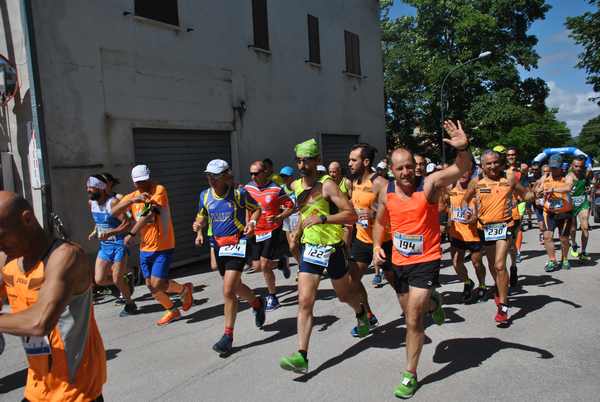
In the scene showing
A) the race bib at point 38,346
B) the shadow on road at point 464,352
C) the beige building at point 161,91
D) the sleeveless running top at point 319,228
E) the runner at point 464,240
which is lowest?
the shadow on road at point 464,352

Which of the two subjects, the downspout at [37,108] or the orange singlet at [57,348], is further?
the downspout at [37,108]

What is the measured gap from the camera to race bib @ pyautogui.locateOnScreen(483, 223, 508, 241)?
18.8ft

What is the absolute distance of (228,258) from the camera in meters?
5.12

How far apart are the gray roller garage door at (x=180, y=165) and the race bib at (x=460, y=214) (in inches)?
234

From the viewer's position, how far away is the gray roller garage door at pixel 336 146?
15.6 meters

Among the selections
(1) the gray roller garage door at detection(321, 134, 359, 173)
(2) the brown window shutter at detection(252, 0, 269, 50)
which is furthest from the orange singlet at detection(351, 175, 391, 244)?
(1) the gray roller garage door at detection(321, 134, 359, 173)

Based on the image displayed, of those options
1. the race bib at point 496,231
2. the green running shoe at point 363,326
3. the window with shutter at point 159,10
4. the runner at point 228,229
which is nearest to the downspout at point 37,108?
the window with shutter at point 159,10

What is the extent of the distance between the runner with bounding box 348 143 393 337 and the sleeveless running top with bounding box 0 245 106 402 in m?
3.29

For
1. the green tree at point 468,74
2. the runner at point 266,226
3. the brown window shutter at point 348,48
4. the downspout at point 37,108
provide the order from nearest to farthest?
the runner at point 266,226, the downspout at point 37,108, the brown window shutter at point 348,48, the green tree at point 468,74

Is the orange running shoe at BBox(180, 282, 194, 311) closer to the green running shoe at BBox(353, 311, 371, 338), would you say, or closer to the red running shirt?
the red running shirt

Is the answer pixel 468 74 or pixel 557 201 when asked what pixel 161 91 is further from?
pixel 468 74

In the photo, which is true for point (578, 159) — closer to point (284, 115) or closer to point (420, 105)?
point (284, 115)

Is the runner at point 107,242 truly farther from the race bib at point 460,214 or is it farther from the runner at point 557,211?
the runner at point 557,211

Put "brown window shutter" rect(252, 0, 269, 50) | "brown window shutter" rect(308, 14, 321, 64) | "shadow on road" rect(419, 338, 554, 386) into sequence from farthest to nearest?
"brown window shutter" rect(308, 14, 321, 64)
"brown window shutter" rect(252, 0, 269, 50)
"shadow on road" rect(419, 338, 554, 386)
